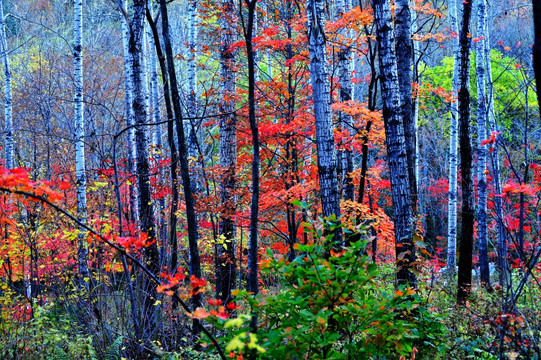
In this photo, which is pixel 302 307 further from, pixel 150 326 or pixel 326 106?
pixel 326 106

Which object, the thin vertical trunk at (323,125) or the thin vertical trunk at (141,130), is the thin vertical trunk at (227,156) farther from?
the thin vertical trunk at (323,125)

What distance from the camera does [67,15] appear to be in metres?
24.5

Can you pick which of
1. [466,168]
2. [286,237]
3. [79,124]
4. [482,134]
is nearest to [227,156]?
[286,237]

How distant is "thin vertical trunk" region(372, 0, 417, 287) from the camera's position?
510 centimetres

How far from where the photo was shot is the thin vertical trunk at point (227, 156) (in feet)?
28.5

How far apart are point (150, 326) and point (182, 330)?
2.07 feet

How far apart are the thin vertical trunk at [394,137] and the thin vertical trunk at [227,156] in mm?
3932

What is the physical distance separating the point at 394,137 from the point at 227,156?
4496 mm

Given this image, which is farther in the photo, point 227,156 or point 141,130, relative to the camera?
point 227,156

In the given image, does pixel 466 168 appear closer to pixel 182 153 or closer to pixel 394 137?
pixel 394 137

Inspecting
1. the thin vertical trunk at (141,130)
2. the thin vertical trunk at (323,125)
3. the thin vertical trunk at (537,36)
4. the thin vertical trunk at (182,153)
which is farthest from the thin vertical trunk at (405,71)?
the thin vertical trunk at (537,36)

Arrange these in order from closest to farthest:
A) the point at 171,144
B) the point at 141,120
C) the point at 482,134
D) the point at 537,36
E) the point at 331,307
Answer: the point at 537,36 → the point at 331,307 → the point at 171,144 → the point at 141,120 → the point at 482,134

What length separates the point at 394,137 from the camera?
16.9 feet

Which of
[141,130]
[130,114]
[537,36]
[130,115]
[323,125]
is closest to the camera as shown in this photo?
[537,36]
